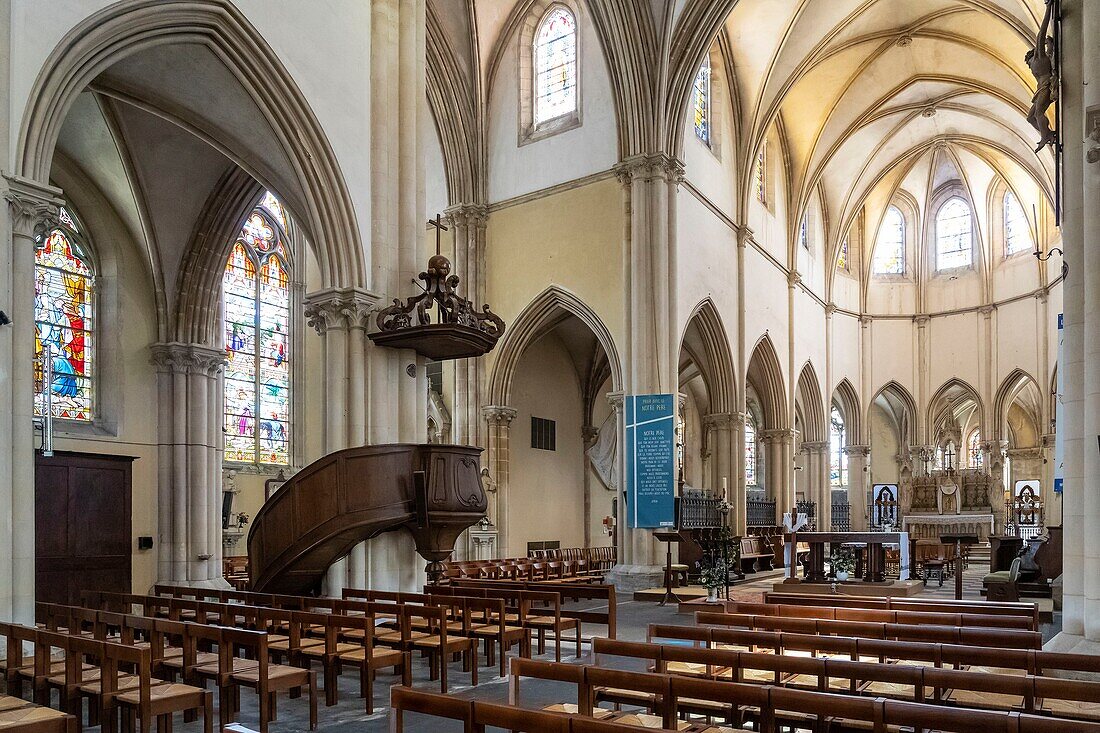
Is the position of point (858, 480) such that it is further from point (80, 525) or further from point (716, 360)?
point (80, 525)

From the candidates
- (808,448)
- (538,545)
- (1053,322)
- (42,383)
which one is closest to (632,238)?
(538,545)

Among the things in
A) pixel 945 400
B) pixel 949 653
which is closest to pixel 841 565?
pixel 949 653

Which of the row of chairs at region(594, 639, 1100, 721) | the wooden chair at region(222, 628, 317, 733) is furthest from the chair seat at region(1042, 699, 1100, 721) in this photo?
the wooden chair at region(222, 628, 317, 733)

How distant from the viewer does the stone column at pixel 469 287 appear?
21.3m

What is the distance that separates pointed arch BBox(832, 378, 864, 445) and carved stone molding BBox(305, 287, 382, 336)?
81.0ft

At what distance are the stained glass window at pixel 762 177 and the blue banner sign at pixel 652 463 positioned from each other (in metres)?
9.63

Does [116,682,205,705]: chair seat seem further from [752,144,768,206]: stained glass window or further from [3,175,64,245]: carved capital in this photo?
[752,144,768,206]: stained glass window

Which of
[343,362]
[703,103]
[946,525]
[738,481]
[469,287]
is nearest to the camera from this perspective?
[343,362]

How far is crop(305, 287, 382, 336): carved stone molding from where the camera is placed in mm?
11383

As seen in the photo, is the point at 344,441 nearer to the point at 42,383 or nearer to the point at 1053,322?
the point at 42,383

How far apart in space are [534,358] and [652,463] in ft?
23.6

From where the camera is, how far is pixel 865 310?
111ft

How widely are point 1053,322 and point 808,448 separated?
8311 millimetres

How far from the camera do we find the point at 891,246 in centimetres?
3459
